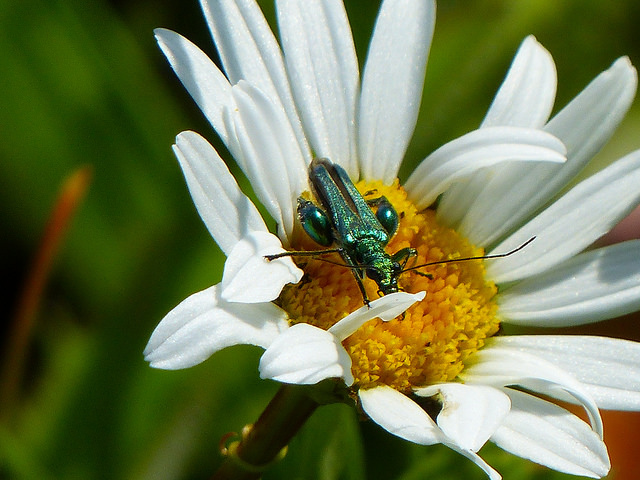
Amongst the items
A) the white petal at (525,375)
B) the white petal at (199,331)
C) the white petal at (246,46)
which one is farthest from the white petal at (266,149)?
the white petal at (525,375)

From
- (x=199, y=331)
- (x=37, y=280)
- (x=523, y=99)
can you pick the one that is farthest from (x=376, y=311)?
(x=37, y=280)

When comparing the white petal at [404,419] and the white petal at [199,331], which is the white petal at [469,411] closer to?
the white petal at [404,419]

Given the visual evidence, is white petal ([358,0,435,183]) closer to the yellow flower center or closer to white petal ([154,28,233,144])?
the yellow flower center

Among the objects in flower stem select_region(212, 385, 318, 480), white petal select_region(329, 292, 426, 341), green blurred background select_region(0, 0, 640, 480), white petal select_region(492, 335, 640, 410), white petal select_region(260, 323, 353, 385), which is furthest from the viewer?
green blurred background select_region(0, 0, 640, 480)

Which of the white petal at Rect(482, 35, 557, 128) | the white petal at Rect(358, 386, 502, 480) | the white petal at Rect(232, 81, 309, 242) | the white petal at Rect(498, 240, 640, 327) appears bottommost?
the white petal at Rect(498, 240, 640, 327)

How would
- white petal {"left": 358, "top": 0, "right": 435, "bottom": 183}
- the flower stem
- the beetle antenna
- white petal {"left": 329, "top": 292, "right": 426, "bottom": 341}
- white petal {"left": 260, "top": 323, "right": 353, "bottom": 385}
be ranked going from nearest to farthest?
1. white petal {"left": 260, "top": 323, "right": 353, "bottom": 385}
2. white petal {"left": 329, "top": 292, "right": 426, "bottom": 341}
3. the flower stem
4. the beetle antenna
5. white petal {"left": 358, "top": 0, "right": 435, "bottom": 183}

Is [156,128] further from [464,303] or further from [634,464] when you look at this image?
[634,464]

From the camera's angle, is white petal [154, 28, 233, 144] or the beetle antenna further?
the beetle antenna

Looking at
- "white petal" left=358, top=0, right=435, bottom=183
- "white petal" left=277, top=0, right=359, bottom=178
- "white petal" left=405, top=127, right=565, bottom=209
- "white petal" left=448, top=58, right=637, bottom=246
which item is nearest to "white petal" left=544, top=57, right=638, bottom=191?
→ "white petal" left=448, top=58, right=637, bottom=246
